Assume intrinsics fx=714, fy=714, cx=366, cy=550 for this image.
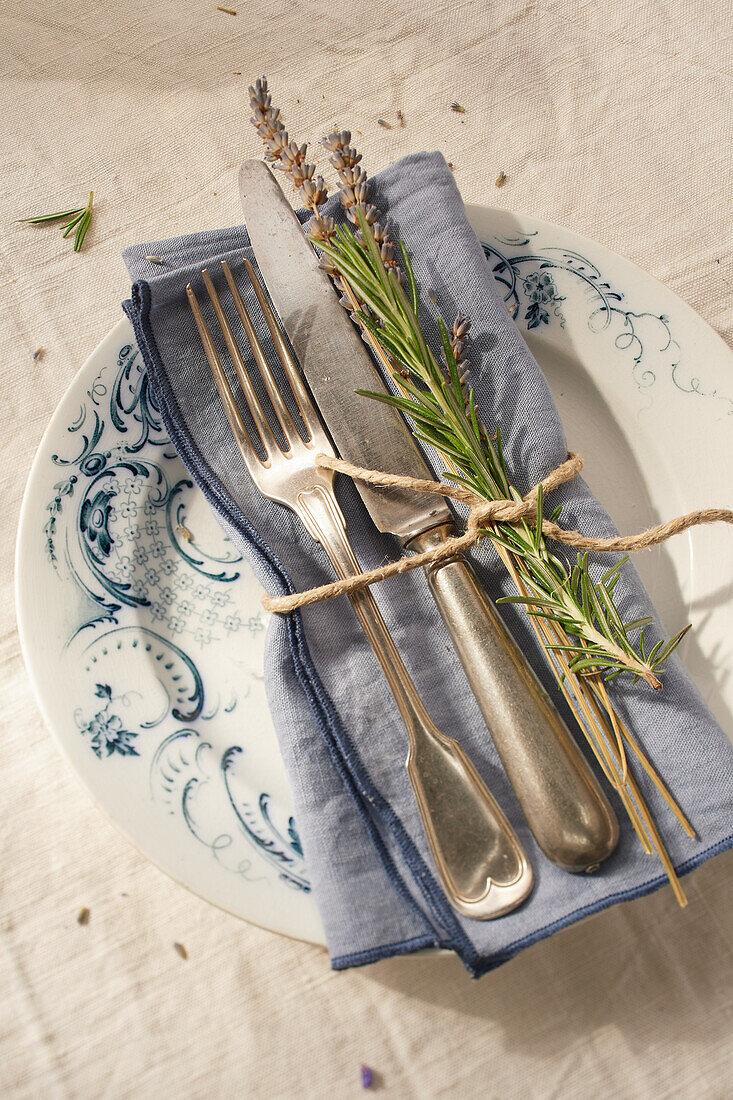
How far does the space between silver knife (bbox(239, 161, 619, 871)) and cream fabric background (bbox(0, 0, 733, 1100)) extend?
26 cm

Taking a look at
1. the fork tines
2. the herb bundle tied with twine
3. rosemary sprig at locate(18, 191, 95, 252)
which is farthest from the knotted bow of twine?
rosemary sprig at locate(18, 191, 95, 252)

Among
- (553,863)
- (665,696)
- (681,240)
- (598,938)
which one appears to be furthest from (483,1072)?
(681,240)

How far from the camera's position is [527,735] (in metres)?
0.65

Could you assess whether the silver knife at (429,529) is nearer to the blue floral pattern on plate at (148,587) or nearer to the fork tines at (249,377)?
the fork tines at (249,377)

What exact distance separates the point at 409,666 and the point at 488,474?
0.21m

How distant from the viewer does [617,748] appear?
2.22 ft

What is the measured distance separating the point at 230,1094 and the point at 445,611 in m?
0.60

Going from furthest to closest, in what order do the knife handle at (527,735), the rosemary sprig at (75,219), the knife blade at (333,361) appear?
the rosemary sprig at (75,219) → the knife blade at (333,361) → the knife handle at (527,735)

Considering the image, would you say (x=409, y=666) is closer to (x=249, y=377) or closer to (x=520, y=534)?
(x=520, y=534)

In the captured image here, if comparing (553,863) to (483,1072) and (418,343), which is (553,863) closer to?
(483,1072)

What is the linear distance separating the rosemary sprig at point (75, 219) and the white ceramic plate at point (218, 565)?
0.94ft

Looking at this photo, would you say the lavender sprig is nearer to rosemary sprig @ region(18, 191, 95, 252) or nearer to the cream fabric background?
the cream fabric background

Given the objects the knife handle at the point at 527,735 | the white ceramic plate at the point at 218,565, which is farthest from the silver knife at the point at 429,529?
the white ceramic plate at the point at 218,565

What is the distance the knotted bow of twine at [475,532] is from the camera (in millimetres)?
672
